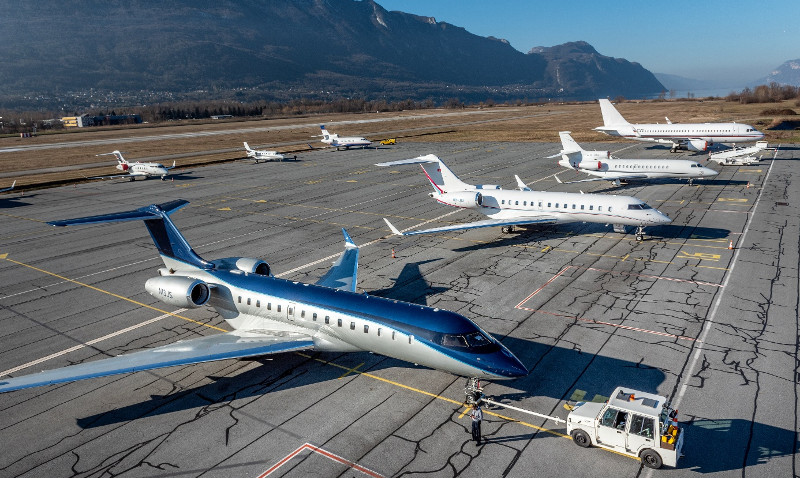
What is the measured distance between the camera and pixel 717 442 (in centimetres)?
1391

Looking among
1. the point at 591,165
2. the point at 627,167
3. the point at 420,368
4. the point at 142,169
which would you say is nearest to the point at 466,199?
the point at 420,368

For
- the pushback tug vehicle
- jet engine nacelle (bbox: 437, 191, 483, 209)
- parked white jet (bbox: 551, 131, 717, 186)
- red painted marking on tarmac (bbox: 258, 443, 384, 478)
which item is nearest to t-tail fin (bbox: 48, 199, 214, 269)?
red painted marking on tarmac (bbox: 258, 443, 384, 478)

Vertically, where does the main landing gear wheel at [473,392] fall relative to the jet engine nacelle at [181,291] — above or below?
below

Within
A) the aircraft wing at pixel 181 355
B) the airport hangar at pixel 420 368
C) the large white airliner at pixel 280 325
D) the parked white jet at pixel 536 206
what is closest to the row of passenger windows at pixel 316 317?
the large white airliner at pixel 280 325

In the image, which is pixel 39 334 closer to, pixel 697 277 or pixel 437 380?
pixel 437 380

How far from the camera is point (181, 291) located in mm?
18719

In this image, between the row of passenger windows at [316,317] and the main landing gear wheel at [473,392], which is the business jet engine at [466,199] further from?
the main landing gear wheel at [473,392]

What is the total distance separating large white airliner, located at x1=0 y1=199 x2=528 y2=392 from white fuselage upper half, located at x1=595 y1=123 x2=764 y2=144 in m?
70.9

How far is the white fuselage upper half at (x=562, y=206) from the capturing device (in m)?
32.5

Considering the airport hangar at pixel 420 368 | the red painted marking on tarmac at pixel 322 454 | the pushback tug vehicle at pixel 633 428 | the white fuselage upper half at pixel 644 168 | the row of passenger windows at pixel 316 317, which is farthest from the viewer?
the white fuselage upper half at pixel 644 168

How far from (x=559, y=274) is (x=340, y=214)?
2242 cm

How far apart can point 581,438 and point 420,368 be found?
21.4 feet

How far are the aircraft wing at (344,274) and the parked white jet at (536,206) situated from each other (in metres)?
5.96

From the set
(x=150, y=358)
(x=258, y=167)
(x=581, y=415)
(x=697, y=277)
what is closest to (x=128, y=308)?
(x=150, y=358)
